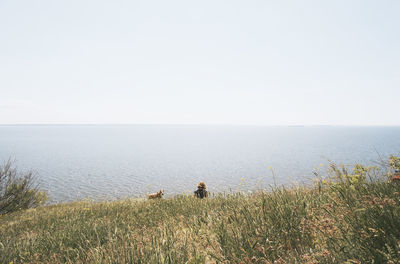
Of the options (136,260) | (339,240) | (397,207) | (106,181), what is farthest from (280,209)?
(106,181)

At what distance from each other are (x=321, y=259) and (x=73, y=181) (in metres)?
56.8

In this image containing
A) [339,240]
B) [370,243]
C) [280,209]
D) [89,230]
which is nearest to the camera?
[370,243]

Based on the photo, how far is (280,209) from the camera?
321 cm

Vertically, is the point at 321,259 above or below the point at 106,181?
above

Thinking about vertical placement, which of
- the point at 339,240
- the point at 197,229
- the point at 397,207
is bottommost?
the point at 197,229

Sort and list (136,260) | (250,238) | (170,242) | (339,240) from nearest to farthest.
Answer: (339,240), (136,260), (250,238), (170,242)

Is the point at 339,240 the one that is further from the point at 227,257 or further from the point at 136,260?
the point at 136,260

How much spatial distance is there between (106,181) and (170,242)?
5185 centimetres

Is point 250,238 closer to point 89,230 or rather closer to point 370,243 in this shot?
point 370,243

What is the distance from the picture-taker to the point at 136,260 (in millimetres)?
2475

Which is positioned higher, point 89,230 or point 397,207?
point 397,207

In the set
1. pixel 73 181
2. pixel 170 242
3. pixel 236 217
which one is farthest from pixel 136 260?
pixel 73 181

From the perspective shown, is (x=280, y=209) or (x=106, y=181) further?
(x=106, y=181)

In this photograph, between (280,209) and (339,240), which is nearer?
(339,240)
